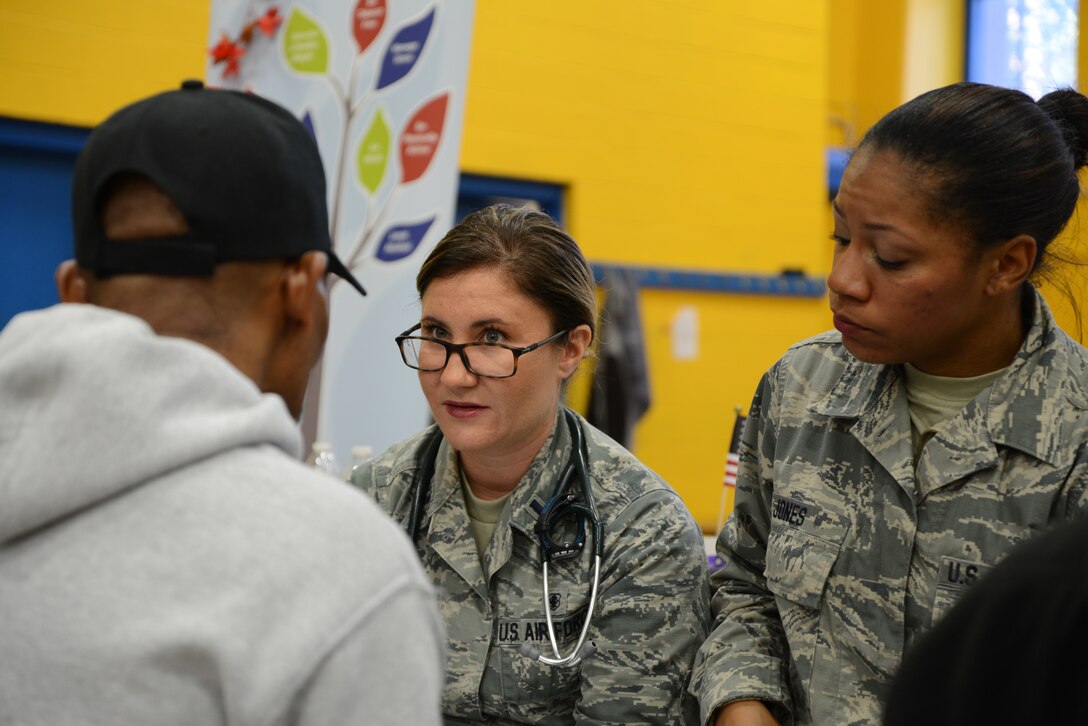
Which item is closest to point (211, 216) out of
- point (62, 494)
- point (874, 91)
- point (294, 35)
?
point (62, 494)

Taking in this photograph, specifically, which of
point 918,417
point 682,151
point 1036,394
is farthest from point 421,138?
point 682,151

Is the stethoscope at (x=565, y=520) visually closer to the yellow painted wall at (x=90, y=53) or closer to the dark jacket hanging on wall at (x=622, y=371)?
the yellow painted wall at (x=90, y=53)

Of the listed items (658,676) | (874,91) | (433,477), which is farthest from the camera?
(874,91)

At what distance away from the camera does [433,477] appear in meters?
1.84

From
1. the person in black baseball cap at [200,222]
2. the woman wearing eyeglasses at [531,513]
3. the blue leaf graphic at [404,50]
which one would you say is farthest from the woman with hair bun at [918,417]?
the blue leaf graphic at [404,50]

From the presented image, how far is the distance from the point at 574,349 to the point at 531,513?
0.31 m

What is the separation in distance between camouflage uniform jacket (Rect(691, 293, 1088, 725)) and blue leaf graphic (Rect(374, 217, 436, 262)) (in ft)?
5.24

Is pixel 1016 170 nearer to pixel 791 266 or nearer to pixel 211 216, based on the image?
pixel 211 216

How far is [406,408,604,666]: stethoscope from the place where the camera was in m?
1.60

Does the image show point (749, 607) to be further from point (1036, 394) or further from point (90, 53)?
point (90, 53)

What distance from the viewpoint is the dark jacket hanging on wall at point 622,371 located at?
531 centimetres

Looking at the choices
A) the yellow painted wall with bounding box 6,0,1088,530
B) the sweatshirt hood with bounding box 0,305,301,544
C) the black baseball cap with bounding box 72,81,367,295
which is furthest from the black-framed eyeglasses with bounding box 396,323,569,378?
the yellow painted wall with bounding box 6,0,1088,530

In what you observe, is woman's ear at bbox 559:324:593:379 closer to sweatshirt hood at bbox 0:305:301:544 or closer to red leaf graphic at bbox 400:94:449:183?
sweatshirt hood at bbox 0:305:301:544

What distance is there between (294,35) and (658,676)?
2291 mm
